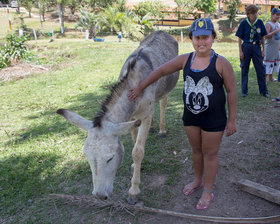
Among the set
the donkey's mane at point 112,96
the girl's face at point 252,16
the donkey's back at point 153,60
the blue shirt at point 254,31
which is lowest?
the donkey's mane at point 112,96

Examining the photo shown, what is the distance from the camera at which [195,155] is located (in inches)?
127

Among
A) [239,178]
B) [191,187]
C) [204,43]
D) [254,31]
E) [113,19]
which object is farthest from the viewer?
[113,19]

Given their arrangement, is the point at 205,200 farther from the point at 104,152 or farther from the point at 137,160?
the point at 104,152

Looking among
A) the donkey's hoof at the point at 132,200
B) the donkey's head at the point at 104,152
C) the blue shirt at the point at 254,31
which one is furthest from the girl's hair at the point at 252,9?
the donkey's hoof at the point at 132,200

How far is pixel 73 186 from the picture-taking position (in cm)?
371

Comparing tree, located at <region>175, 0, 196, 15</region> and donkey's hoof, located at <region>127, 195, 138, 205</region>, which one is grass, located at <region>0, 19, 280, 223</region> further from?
tree, located at <region>175, 0, 196, 15</region>

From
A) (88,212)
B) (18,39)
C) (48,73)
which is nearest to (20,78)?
(48,73)

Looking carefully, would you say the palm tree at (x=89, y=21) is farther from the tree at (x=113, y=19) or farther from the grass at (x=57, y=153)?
the grass at (x=57, y=153)

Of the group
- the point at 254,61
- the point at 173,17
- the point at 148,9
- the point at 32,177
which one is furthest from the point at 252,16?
the point at 173,17

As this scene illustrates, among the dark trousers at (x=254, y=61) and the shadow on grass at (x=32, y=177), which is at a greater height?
the dark trousers at (x=254, y=61)

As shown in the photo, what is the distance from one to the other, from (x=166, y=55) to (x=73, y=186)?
287cm

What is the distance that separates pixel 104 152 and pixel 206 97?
→ 4.18ft

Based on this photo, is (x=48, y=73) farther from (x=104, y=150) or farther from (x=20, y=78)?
(x=104, y=150)

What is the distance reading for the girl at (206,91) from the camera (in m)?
2.56
